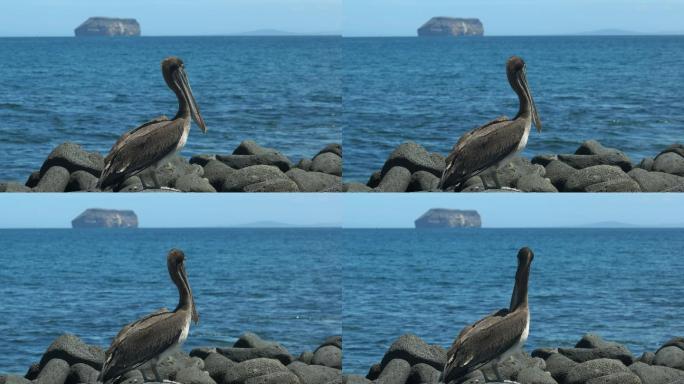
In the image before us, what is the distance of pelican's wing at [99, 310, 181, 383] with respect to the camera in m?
12.4

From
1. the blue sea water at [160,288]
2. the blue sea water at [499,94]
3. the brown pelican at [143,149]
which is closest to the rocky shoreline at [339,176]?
the brown pelican at [143,149]

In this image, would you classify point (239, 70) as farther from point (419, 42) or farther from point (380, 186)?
point (380, 186)

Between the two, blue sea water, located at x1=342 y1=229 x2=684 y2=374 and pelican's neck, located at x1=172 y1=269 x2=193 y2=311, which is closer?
pelican's neck, located at x1=172 y1=269 x2=193 y2=311

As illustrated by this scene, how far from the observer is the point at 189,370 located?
44.1 ft

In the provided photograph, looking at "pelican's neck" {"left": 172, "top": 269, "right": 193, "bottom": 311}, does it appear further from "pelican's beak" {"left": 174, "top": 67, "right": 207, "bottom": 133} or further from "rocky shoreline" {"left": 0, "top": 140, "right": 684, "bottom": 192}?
"pelican's beak" {"left": 174, "top": 67, "right": 207, "bottom": 133}

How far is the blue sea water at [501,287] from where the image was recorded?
2992 cm

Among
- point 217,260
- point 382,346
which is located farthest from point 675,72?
point 382,346

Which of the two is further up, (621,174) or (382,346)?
(621,174)

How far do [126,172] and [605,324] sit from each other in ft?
88.3

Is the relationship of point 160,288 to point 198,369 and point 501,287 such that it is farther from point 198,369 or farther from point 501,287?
point 198,369

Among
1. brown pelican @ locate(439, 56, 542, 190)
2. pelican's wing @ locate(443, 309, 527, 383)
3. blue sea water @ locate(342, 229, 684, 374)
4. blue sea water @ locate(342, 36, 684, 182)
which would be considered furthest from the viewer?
blue sea water @ locate(342, 36, 684, 182)

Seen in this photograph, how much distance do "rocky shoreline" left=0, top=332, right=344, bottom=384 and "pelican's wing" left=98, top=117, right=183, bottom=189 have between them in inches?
68.6

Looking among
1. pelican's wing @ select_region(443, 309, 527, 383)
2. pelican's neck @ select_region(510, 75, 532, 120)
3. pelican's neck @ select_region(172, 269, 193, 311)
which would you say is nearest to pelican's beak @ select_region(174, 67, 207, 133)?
pelican's neck @ select_region(172, 269, 193, 311)

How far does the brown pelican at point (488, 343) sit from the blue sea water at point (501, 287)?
8.90ft
